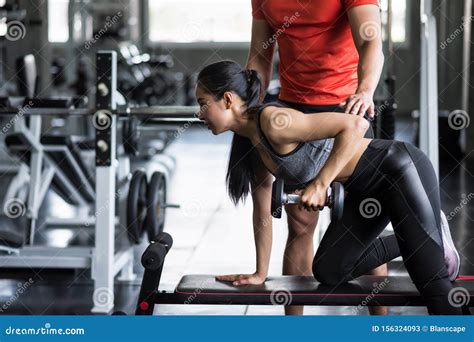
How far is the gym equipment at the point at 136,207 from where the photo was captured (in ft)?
11.6

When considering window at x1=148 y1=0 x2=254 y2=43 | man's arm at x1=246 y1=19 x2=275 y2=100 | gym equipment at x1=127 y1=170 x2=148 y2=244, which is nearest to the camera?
man's arm at x1=246 y1=19 x2=275 y2=100

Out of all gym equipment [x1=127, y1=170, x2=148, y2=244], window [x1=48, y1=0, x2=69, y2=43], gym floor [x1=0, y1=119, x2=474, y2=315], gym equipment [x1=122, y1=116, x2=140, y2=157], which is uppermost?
gym equipment [x1=122, y1=116, x2=140, y2=157]

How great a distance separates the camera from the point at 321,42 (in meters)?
2.32

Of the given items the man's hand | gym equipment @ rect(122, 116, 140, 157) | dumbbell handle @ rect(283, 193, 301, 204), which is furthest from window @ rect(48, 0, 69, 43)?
dumbbell handle @ rect(283, 193, 301, 204)

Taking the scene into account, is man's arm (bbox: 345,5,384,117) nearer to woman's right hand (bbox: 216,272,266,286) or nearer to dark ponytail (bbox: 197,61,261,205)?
dark ponytail (bbox: 197,61,261,205)

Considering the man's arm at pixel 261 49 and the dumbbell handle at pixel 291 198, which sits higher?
the man's arm at pixel 261 49

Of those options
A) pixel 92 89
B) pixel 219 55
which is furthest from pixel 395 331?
pixel 219 55

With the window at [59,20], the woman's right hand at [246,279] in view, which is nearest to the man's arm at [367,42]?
the woman's right hand at [246,279]

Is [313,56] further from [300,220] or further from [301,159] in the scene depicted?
[300,220]

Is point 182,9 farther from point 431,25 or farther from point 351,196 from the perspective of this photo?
point 351,196

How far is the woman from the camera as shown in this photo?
2.03m

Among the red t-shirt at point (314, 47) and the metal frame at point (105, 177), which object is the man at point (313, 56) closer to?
the red t-shirt at point (314, 47)

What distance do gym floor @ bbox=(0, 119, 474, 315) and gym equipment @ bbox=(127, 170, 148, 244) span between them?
0.23 meters

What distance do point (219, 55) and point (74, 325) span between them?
10297 mm
